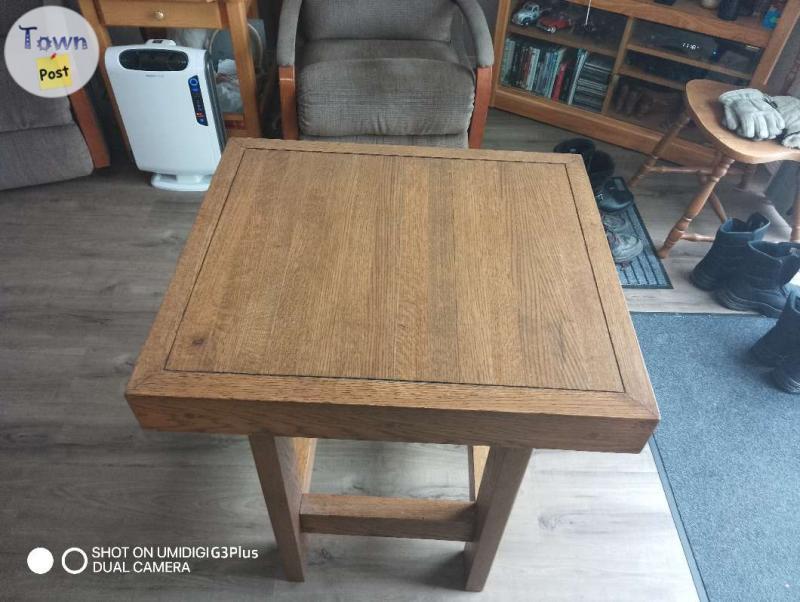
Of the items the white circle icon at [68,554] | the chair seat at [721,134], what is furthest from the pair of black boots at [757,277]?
the white circle icon at [68,554]

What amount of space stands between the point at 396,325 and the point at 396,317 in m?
0.02

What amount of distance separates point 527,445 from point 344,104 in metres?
1.36

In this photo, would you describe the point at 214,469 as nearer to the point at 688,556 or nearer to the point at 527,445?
the point at 527,445

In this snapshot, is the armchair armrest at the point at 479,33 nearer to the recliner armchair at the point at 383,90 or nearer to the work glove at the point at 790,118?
the recliner armchair at the point at 383,90

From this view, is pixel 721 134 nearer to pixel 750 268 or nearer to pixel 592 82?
pixel 750 268

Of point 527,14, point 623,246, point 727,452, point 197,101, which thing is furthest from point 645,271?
point 197,101

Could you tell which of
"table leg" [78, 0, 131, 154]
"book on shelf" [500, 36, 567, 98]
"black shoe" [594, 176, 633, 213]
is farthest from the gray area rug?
"table leg" [78, 0, 131, 154]

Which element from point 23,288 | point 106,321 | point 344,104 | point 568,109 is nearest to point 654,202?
point 568,109

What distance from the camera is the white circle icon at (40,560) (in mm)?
1243

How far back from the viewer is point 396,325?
883 millimetres

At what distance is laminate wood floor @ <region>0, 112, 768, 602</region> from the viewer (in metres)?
1.24

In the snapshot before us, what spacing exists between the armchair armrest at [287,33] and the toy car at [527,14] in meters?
0.96

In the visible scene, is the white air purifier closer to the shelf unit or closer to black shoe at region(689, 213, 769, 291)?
the shelf unit

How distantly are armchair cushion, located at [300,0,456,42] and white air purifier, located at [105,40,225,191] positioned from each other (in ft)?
1.47
